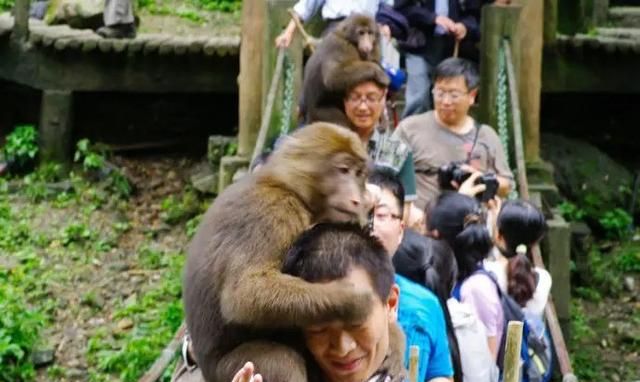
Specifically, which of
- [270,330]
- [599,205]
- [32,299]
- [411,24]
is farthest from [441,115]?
[599,205]

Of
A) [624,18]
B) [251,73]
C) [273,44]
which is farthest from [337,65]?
[624,18]

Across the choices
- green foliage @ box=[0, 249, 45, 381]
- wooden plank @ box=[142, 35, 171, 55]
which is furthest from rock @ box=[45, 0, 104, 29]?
green foliage @ box=[0, 249, 45, 381]

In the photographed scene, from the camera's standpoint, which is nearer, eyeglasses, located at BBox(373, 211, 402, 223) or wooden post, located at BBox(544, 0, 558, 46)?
eyeglasses, located at BBox(373, 211, 402, 223)

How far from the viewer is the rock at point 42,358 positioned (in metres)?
8.66

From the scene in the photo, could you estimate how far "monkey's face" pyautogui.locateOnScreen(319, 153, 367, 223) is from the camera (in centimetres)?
399

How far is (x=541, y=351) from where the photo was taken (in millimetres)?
4953

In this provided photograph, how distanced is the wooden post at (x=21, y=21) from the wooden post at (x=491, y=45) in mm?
4460

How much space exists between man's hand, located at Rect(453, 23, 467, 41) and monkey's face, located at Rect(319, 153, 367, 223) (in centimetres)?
401

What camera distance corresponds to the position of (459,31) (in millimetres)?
8141

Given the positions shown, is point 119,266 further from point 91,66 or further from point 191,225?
point 91,66

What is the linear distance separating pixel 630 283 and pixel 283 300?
760 centimetres

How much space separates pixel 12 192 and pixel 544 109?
4769mm

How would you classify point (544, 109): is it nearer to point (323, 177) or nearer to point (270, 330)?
point (323, 177)

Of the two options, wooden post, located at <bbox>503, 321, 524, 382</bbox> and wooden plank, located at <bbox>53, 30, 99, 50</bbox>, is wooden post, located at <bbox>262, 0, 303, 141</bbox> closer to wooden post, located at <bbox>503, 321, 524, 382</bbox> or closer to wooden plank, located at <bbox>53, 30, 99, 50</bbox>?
wooden plank, located at <bbox>53, 30, 99, 50</bbox>
